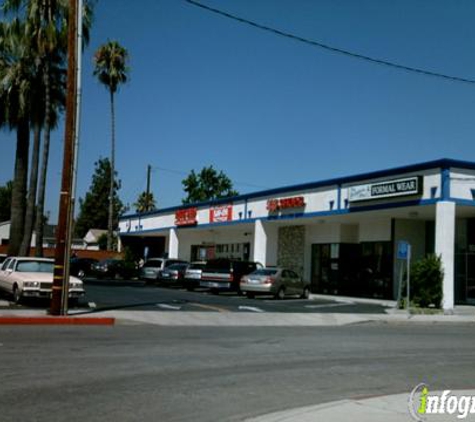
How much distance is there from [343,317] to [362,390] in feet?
47.4

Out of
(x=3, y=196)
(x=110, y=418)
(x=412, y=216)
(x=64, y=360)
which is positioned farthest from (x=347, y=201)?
(x=3, y=196)

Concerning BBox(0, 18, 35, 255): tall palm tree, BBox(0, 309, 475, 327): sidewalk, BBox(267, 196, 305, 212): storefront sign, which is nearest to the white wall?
BBox(0, 309, 475, 327): sidewalk

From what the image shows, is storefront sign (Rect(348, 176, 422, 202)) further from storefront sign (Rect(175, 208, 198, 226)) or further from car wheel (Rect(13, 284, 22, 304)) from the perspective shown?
storefront sign (Rect(175, 208, 198, 226))

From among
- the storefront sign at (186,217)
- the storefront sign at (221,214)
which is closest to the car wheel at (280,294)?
the storefront sign at (221,214)

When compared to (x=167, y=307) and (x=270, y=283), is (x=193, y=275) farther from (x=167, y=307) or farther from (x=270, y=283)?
(x=167, y=307)

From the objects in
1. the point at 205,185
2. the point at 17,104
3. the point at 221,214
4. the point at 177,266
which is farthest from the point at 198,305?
the point at 205,185

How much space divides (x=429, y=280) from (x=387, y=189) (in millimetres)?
4647

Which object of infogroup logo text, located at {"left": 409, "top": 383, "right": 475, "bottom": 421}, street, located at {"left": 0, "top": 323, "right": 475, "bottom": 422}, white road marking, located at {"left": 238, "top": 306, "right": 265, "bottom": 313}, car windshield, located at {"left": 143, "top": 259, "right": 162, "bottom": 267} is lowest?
street, located at {"left": 0, "top": 323, "right": 475, "bottom": 422}

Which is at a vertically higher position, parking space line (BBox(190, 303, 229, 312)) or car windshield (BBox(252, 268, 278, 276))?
car windshield (BBox(252, 268, 278, 276))

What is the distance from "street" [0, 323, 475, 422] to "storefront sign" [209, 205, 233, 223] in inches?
1029

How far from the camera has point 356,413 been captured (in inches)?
323

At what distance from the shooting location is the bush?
1114 inches

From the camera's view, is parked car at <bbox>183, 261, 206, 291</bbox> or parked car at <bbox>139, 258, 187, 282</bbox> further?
parked car at <bbox>139, 258, 187, 282</bbox>

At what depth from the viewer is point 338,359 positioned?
1348cm
